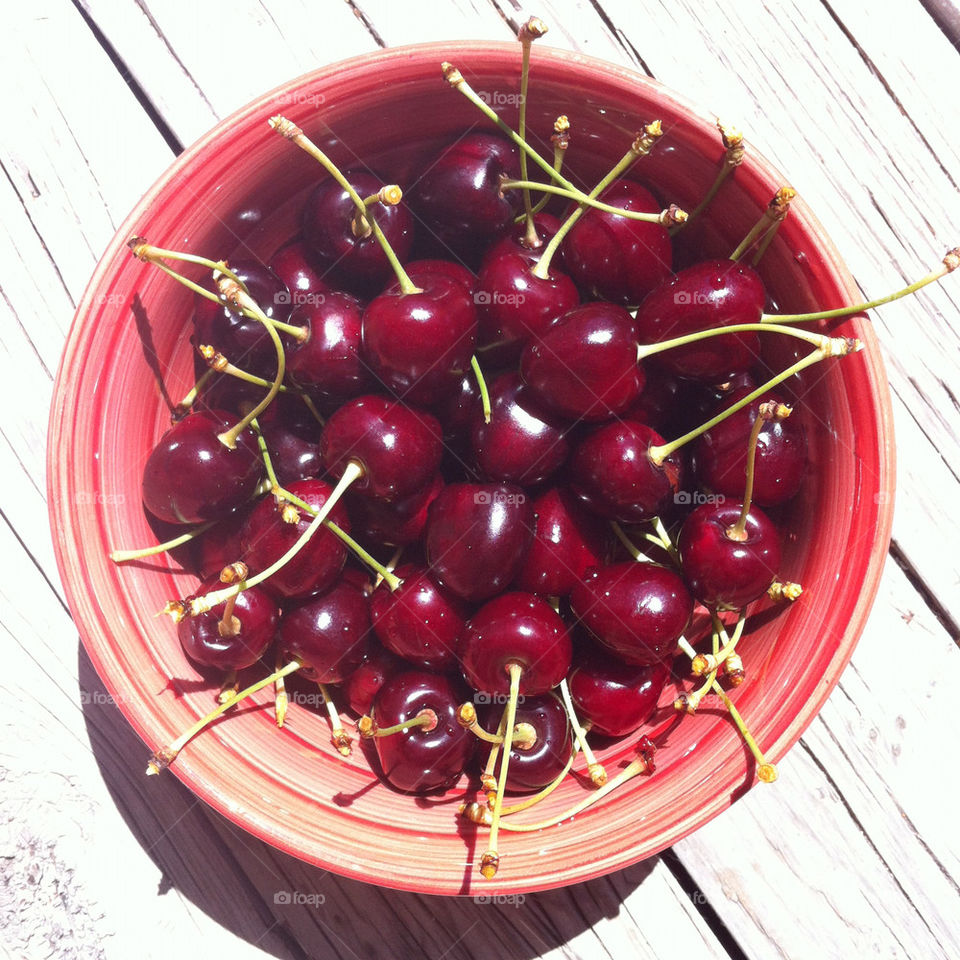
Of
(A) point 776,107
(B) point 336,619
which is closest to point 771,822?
(B) point 336,619

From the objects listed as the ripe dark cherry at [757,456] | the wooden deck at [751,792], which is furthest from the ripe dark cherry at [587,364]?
the wooden deck at [751,792]

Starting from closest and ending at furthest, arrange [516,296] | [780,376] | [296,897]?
[780,376]
[516,296]
[296,897]

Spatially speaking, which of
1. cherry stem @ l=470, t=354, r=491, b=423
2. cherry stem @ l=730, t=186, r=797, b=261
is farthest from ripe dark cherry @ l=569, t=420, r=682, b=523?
cherry stem @ l=730, t=186, r=797, b=261

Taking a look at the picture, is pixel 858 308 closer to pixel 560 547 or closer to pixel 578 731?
pixel 560 547

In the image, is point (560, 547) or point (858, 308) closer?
point (858, 308)

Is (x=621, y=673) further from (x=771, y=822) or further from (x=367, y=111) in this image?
(x=367, y=111)

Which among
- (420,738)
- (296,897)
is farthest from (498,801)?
(296,897)

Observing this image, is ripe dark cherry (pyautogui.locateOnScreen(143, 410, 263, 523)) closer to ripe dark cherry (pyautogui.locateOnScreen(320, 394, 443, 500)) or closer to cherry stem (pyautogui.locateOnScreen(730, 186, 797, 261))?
ripe dark cherry (pyautogui.locateOnScreen(320, 394, 443, 500))
